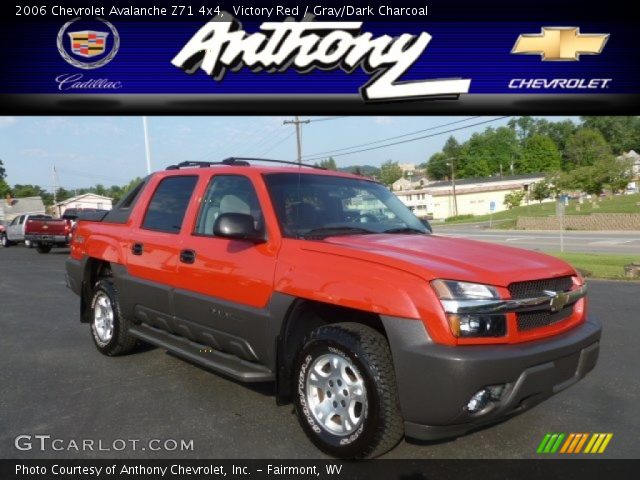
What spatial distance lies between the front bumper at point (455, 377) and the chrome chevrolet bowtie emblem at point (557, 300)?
0.97 feet

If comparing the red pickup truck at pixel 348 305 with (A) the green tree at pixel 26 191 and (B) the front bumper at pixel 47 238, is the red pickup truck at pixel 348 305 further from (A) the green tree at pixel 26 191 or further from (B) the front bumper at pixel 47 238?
(A) the green tree at pixel 26 191

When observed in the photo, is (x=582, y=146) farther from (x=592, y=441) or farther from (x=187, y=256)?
(x=187, y=256)

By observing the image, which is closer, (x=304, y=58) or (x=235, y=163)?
(x=235, y=163)

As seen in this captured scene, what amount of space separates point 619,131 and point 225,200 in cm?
11428

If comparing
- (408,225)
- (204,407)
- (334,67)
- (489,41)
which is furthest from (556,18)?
(204,407)

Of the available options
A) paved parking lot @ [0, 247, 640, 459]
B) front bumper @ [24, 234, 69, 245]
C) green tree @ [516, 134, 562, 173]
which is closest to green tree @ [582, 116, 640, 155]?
green tree @ [516, 134, 562, 173]

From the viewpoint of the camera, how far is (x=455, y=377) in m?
2.44

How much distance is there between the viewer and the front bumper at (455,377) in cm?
246

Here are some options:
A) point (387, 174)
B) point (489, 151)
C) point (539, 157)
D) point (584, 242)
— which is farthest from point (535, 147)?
point (387, 174)

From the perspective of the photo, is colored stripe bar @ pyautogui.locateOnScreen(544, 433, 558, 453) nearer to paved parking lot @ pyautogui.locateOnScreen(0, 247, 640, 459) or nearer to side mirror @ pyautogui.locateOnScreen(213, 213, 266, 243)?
paved parking lot @ pyautogui.locateOnScreen(0, 247, 640, 459)

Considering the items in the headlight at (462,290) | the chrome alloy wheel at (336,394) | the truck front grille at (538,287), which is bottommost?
the chrome alloy wheel at (336,394)

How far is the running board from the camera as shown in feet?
10.8

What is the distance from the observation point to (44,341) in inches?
225

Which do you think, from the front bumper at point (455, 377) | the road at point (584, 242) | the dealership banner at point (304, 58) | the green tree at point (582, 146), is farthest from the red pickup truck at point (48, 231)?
the green tree at point (582, 146)
